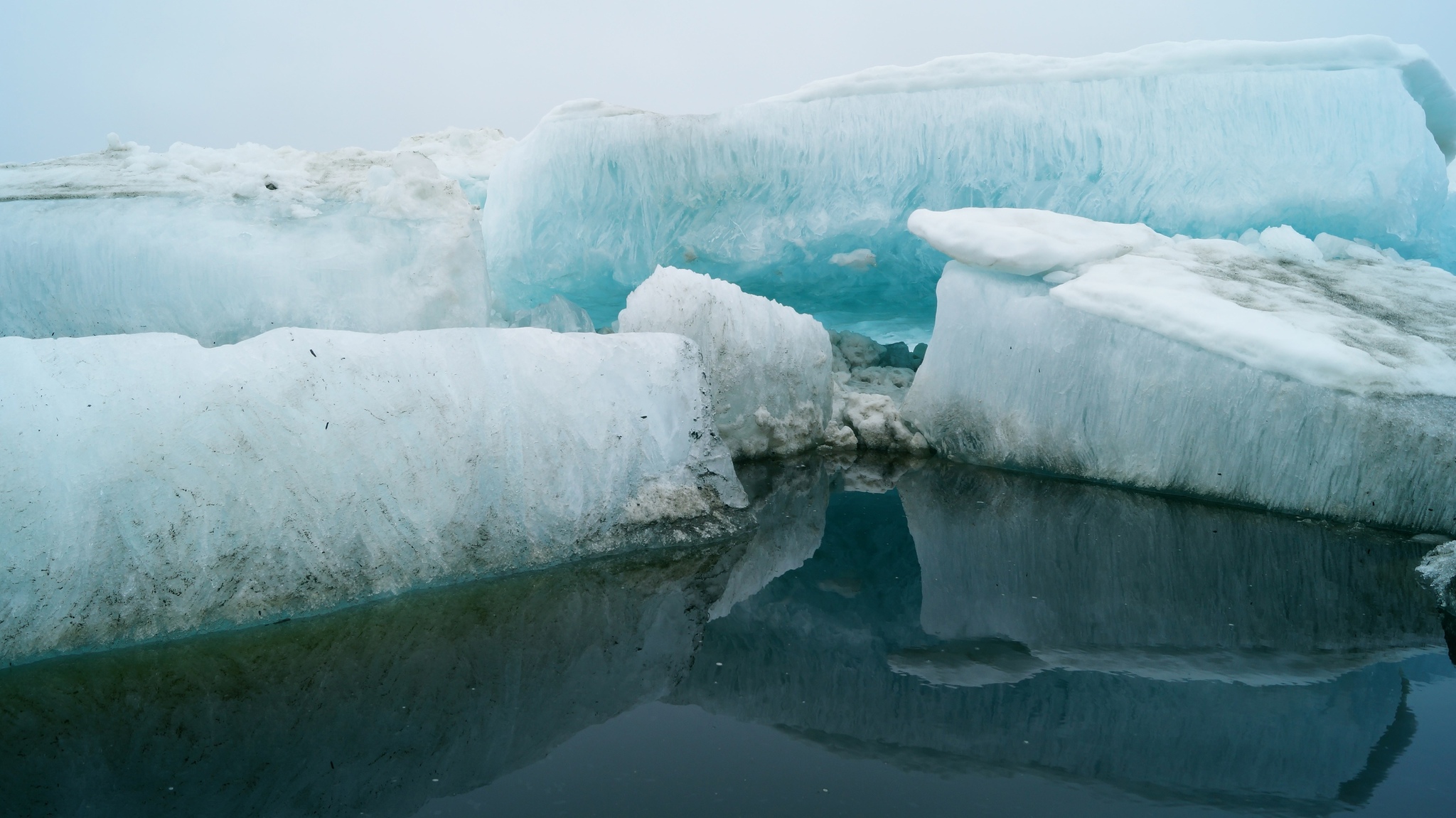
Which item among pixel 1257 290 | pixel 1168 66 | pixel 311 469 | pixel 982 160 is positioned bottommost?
pixel 311 469

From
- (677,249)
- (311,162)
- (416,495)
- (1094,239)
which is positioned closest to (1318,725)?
(416,495)

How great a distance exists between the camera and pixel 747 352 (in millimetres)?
3771

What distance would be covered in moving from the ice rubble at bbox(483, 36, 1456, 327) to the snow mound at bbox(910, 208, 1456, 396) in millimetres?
333

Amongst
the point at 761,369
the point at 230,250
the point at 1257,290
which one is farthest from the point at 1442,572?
the point at 230,250

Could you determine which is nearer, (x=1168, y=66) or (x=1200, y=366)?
(x=1200, y=366)

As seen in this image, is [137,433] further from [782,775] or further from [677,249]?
[677,249]

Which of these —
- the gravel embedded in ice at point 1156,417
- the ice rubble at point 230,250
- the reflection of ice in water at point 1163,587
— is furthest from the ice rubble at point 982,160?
the reflection of ice in water at point 1163,587

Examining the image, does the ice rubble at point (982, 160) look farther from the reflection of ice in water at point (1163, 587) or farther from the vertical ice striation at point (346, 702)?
the vertical ice striation at point (346, 702)

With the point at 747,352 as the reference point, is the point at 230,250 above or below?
above

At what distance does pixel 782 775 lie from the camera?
1534 millimetres

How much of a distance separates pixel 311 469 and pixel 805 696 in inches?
51.2

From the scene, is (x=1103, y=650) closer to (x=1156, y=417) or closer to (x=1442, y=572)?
(x=1442, y=572)

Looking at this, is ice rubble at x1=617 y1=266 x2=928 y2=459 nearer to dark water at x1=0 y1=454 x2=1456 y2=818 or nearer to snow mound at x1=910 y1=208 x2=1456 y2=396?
snow mound at x1=910 y1=208 x2=1456 y2=396

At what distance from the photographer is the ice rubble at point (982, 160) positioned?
421 centimetres
